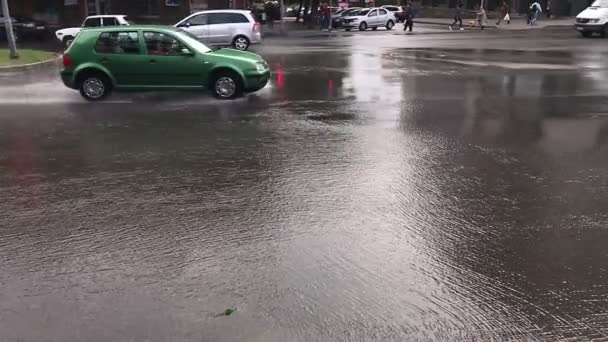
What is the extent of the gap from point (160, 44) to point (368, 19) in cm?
2979

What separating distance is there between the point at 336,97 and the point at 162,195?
279 inches

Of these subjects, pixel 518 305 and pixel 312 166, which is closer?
pixel 518 305

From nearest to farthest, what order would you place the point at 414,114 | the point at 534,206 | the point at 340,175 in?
the point at 534,206
the point at 340,175
the point at 414,114

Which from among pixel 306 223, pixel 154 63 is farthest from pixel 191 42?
pixel 306 223

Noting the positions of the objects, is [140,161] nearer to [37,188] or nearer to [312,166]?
[37,188]

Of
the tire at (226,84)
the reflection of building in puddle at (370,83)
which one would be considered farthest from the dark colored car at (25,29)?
the tire at (226,84)

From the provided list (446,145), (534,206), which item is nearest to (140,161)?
(446,145)

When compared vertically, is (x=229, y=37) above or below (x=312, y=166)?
above

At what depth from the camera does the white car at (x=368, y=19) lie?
4000cm

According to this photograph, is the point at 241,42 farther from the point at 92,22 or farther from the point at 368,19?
the point at 368,19

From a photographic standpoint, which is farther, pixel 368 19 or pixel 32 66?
pixel 368 19

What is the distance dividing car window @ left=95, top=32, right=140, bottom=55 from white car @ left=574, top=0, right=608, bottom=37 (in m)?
25.8

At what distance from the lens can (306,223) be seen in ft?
18.0

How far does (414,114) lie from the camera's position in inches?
423
